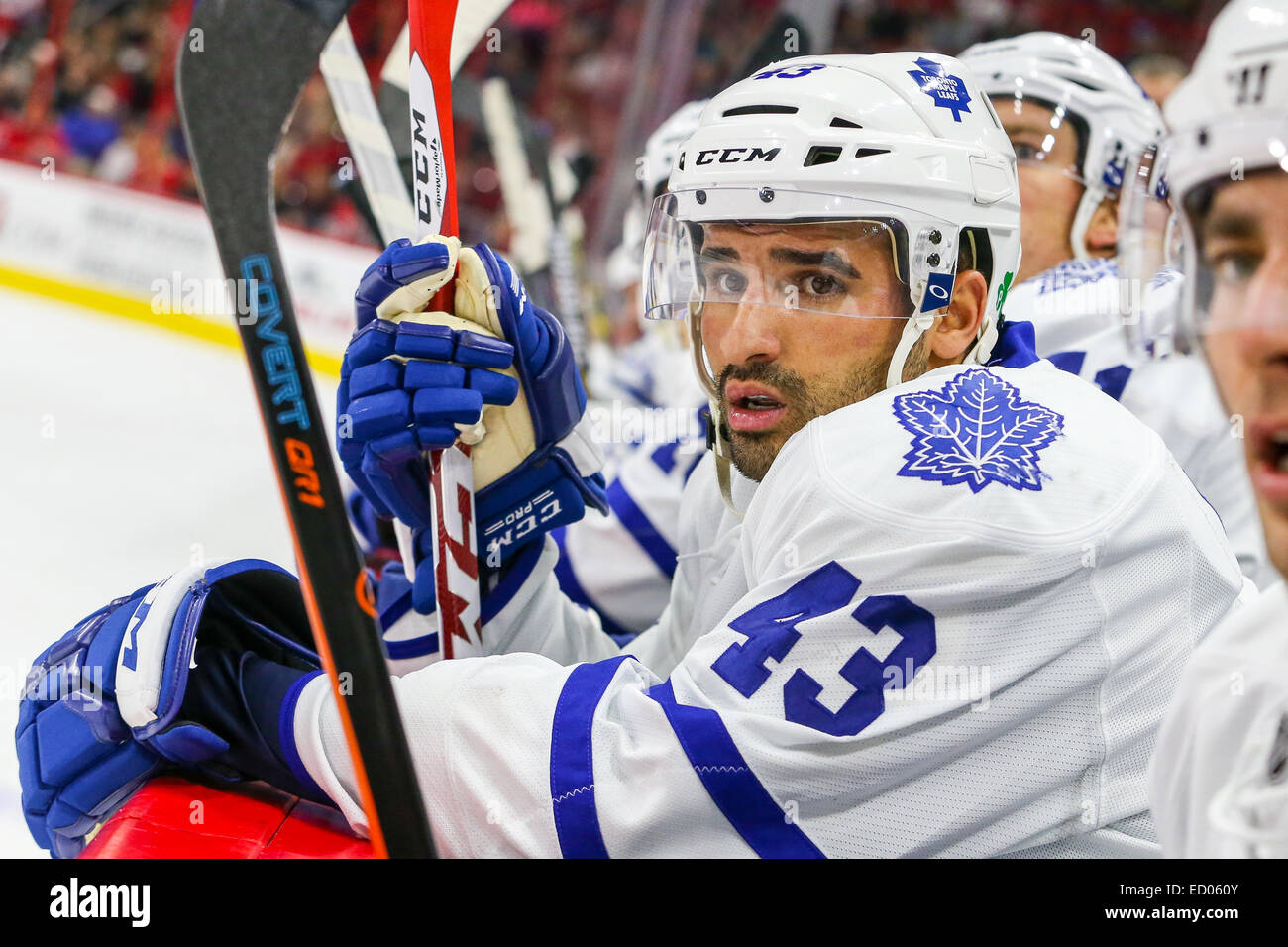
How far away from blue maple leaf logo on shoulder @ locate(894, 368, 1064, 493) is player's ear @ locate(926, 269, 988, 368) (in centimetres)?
33

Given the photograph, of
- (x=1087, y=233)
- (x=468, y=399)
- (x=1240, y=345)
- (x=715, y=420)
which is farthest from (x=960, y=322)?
(x=1087, y=233)

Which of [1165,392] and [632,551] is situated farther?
[632,551]

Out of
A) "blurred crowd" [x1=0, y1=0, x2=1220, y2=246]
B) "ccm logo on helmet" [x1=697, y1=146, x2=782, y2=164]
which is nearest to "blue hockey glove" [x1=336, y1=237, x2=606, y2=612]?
"ccm logo on helmet" [x1=697, y1=146, x2=782, y2=164]

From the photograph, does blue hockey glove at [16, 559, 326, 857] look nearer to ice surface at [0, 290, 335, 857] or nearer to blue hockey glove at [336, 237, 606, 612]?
blue hockey glove at [336, 237, 606, 612]

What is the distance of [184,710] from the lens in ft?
4.60

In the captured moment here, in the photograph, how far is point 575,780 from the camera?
49.4 inches

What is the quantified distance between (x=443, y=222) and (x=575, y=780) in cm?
66

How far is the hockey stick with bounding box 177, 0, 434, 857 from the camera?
0.98m

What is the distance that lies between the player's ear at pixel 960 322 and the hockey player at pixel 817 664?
0.54ft

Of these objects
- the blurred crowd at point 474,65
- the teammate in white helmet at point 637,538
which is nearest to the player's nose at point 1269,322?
the teammate in white helmet at point 637,538

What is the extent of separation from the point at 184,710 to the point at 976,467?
2.76ft

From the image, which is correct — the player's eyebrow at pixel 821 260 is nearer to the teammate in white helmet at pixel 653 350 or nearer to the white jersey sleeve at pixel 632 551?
the white jersey sleeve at pixel 632 551

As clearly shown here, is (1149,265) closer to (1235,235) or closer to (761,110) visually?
(1235,235)
